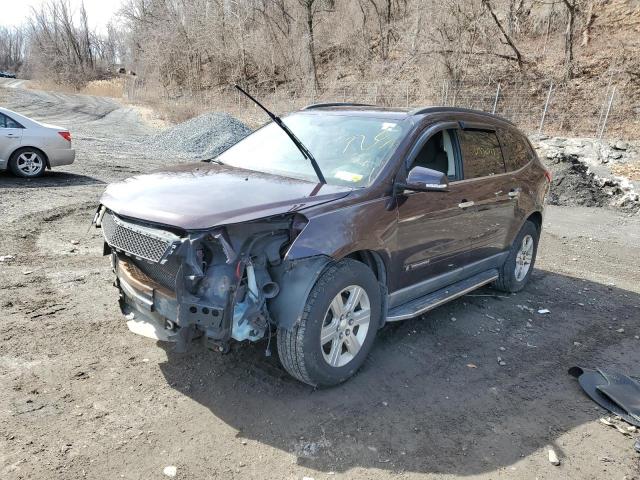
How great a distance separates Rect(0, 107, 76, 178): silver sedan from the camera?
33.3 ft

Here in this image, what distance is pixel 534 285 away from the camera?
6285mm

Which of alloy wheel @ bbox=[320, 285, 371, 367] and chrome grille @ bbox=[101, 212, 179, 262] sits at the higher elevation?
chrome grille @ bbox=[101, 212, 179, 262]

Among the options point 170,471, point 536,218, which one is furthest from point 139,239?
point 536,218

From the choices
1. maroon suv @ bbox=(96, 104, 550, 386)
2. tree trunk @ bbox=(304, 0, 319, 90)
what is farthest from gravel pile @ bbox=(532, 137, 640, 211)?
tree trunk @ bbox=(304, 0, 319, 90)

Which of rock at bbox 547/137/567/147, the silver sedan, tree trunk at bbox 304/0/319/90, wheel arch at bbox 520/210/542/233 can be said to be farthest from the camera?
tree trunk at bbox 304/0/319/90

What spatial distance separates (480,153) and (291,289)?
278 cm

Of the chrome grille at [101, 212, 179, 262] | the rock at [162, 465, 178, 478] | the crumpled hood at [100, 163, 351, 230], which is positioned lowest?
the rock at [162, 465, 178, 478]

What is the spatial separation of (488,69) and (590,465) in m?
23.9

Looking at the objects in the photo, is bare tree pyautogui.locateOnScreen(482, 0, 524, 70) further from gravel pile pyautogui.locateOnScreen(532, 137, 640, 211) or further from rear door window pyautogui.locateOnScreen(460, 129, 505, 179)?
rear door window pyautogui.locateOnScreen(460, 129, 505, 179)

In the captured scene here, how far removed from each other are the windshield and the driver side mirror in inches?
9.8

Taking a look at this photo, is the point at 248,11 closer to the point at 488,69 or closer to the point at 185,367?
the point at 488,69

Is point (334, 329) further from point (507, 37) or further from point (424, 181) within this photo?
point (507, 37)

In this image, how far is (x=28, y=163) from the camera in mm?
10469

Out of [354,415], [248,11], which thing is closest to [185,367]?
[354,415]
